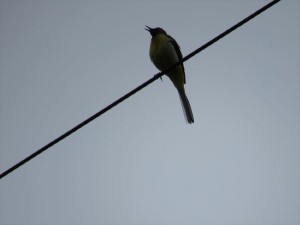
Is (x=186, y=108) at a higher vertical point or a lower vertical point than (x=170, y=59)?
lower

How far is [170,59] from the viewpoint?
595 centimetres

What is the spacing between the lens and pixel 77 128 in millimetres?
2709

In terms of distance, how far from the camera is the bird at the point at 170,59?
19.5 ft

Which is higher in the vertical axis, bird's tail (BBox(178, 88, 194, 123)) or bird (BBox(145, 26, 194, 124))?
bird (BBox(145, 26, 194, 124))

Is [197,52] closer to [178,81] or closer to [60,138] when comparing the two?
[60,138]

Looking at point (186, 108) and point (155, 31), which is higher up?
point (155, 31)

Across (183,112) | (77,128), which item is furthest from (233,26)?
(183,112)

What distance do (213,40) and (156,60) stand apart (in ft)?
10.0

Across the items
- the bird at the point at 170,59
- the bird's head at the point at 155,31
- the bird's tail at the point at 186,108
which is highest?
the bird's head at the point at 155,31

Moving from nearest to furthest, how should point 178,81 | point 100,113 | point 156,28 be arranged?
1. point 100,113
2. point 178,81
3. point 156,28

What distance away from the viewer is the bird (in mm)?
5930

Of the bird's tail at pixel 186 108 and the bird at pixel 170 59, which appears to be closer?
the bird's tail at pixel 186 108

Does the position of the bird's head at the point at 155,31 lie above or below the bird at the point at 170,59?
above

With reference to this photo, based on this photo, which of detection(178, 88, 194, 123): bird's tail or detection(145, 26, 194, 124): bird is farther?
detection(145, 26, 194, 124): bird
